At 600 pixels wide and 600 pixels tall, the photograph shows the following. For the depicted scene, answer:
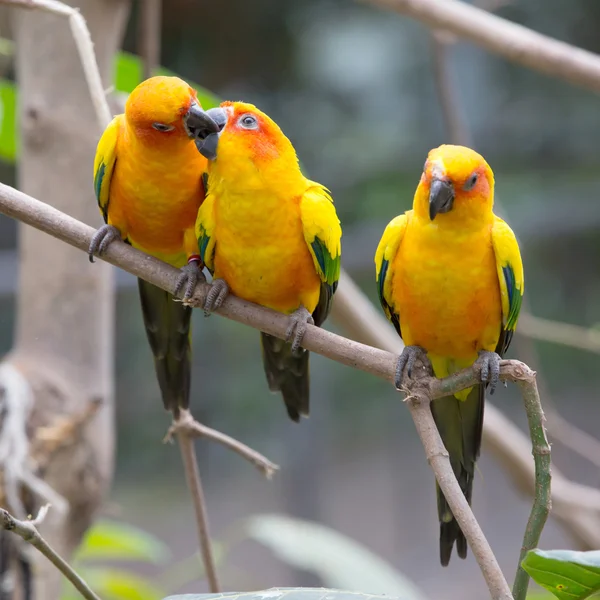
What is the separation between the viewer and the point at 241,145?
1.57 meters

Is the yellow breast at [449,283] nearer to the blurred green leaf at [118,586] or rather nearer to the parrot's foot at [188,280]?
the parrot's foot at [188,280]

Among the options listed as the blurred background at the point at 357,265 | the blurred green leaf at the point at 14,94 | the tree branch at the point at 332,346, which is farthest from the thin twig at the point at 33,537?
the blurred background at the point at 357,265

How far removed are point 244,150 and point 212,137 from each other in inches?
2.6

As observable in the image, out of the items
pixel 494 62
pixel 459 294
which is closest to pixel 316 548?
pixel 459 294

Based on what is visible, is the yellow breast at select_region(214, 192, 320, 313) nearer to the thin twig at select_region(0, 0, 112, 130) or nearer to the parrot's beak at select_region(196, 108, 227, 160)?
the parrot's beak at select_region(196, 108, 227, 160)

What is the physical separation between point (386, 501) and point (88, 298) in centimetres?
204

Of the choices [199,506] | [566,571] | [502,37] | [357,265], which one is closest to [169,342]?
[199,506]

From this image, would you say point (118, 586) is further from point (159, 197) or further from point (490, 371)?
point (490, 371)

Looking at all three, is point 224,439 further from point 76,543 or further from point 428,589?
point 428,589

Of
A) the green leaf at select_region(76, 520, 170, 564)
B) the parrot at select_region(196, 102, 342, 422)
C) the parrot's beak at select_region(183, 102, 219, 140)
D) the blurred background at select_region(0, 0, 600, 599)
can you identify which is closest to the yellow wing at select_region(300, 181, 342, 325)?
the parrot at select_region(196, 102, 342, 422)

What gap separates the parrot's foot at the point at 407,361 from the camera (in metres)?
1.32

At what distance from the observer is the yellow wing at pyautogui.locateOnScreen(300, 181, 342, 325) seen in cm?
161

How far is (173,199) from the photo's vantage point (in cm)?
164

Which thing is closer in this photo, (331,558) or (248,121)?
(248,121)
